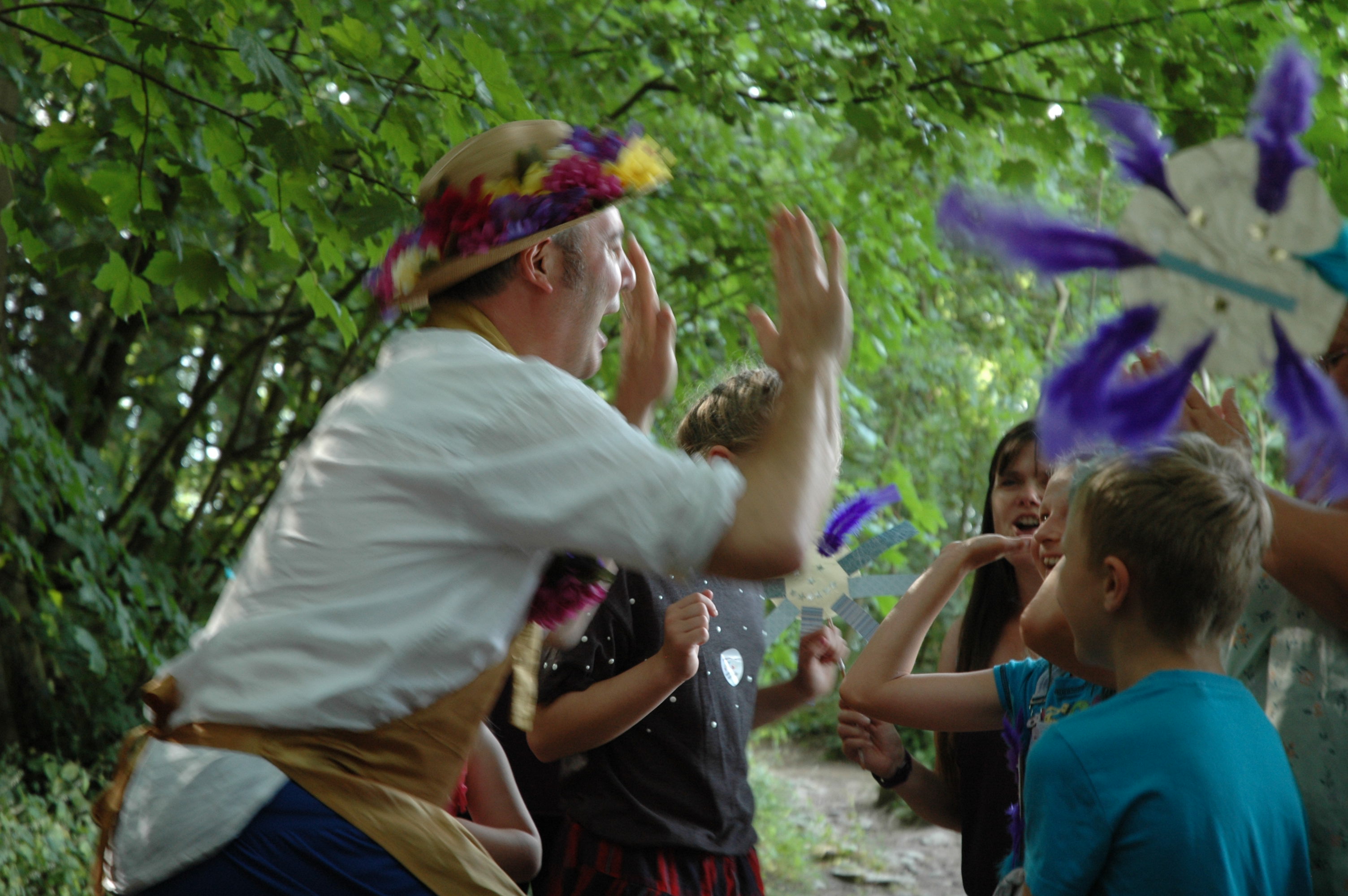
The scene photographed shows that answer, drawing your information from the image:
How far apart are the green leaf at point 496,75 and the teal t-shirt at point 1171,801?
1886mm

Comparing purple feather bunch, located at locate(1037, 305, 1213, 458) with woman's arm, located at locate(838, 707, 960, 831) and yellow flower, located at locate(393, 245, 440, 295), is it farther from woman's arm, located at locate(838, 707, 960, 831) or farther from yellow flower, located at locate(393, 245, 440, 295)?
woman's arm, located at locate(838, 707, 960, 831)

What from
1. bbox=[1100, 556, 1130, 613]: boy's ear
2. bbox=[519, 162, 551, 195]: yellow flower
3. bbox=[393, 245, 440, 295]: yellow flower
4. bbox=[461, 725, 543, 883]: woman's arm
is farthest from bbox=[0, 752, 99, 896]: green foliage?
bbox=[1100, 556, 1130, 613]: boy's ear

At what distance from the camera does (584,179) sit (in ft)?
4.98

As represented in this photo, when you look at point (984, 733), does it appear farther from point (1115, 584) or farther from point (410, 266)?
point (410, 266)

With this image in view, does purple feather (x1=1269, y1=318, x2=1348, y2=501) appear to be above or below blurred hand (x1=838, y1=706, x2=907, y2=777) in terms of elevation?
above

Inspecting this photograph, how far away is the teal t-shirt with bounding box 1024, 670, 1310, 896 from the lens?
1.31m

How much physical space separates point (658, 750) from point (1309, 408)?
4.48 feet

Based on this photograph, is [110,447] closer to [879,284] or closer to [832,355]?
[879,284]

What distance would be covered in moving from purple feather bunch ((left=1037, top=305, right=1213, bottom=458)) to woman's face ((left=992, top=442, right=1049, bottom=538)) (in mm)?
1408

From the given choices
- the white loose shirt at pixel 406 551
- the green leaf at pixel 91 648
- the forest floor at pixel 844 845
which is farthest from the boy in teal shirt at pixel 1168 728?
the forest floor at pixel 844 845

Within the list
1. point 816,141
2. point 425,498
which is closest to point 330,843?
point 425,498

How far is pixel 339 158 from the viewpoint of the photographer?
191 inches

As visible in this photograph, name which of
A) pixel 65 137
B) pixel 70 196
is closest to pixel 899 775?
pixel 70 196

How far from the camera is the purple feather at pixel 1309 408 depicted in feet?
3.13
